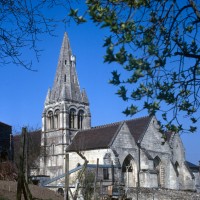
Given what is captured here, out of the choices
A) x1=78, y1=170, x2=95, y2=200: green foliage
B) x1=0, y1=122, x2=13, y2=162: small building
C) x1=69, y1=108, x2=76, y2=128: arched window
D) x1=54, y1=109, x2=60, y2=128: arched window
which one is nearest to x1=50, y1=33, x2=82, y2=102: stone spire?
x1=69, y1=108, x2=76, y2=128: arched window

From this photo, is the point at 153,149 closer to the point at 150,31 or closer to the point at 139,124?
the point at 139,124

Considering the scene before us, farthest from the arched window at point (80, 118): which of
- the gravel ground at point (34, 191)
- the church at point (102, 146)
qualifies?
the gravel ground at point (34, 191)

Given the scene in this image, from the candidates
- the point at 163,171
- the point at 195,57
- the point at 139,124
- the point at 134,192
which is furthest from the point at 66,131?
the point at 195,57

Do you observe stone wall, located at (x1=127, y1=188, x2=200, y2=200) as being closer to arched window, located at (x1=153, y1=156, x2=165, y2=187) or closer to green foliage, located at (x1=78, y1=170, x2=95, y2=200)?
green foliage, located at (x1=78, y1=170, x2=95, y2=200)

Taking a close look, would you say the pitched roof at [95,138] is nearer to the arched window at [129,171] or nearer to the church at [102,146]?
the church at [102,146]

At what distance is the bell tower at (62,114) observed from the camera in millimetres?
47812

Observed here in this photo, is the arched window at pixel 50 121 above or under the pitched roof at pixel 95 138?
above

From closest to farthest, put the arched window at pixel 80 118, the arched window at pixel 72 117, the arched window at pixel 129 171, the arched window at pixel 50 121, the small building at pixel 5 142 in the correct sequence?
the small building at pixel 5 142 < the arched window at pixel 129 171 < the arched window at pixel 72 117 < the arched window at pixel 80 118 < the arched window at pixel 50 121

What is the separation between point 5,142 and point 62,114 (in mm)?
17392

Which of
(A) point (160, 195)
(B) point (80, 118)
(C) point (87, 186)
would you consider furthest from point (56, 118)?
(C) point (87, 186)

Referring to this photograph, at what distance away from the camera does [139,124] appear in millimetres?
45594

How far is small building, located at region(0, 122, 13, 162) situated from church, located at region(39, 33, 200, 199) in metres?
4.26

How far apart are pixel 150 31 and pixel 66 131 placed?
43468 mm

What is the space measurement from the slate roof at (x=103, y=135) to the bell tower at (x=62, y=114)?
195 centimetres
